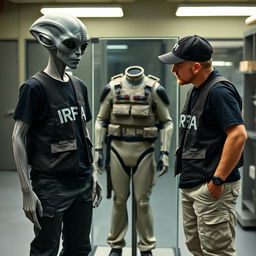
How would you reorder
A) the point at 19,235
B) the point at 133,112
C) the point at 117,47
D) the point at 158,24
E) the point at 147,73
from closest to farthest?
the point at 133,112
the point at 117,47
the point at 147,73
the point at 19,235
the point at 158,24

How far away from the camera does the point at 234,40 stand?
21.3ft

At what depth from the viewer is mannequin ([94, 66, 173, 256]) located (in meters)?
3.03

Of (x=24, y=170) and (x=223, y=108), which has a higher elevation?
(x=223, y=108)

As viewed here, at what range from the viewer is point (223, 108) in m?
2.04

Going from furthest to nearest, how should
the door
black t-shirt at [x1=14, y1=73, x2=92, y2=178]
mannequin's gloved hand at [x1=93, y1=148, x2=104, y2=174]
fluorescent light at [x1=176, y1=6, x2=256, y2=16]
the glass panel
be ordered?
1. the door
2. fluorescent light at [x1=176, y1=6, x2=256, y2=16]
3. the glass panel
4. mannequin's gloved hand at [x1=93, y1=148, x2=104, y2=174]
5. black t-shirt at [x1=14, y1=73, x2=92, y2=178]

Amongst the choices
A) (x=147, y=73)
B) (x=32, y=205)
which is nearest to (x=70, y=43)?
(x=32, y=205)

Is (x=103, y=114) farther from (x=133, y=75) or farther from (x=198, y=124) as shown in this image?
(x=198, y=124)

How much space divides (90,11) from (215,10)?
1.72 meters

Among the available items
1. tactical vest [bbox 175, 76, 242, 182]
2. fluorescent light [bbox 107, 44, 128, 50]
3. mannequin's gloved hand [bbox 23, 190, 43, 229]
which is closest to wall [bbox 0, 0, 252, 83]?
fluorescent light [bbox 107, 44, 128, 50]

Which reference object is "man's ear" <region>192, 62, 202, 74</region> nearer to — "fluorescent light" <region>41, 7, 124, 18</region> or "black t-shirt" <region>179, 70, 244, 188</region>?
"black t-shirt" <region>179, 70, 244, 188</region>

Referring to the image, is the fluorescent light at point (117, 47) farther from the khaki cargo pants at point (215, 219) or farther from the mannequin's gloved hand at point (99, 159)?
the khaki cargo pants at point (215, 219)

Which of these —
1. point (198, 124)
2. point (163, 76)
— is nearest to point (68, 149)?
point (198, 124)

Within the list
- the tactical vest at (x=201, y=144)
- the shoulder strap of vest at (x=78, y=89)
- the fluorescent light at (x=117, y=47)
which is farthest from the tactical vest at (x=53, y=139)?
the fluorescent light at (x=117, y=47)

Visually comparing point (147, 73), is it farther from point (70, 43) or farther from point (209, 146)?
point (70, 43)
